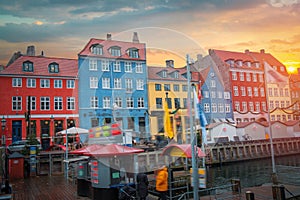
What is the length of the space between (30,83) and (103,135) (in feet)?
105

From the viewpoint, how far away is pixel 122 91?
6535 millimetres

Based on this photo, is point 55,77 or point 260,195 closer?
point 260,195

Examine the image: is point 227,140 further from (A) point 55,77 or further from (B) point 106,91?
(B) point 106,91

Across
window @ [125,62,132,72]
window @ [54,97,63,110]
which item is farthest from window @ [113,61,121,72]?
window @ [54,97,63,110]

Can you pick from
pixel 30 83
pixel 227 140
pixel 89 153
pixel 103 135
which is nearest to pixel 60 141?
pixel 30 83

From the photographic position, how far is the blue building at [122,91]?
247 inches

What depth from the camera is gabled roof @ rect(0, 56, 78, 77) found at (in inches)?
1386

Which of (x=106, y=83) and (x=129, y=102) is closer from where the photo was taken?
(x=129, y=102)

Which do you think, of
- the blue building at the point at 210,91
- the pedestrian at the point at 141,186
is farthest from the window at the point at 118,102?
the pedestrian at the point at 141,186

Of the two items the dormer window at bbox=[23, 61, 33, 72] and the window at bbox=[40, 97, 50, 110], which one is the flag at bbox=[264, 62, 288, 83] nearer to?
the window at bbox=[40, 97, 50, 110]

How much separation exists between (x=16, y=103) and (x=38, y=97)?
2723 mm

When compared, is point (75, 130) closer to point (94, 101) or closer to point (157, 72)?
point (94, 101)

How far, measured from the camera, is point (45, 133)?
3584 cm

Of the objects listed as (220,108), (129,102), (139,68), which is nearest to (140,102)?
(129,102)
